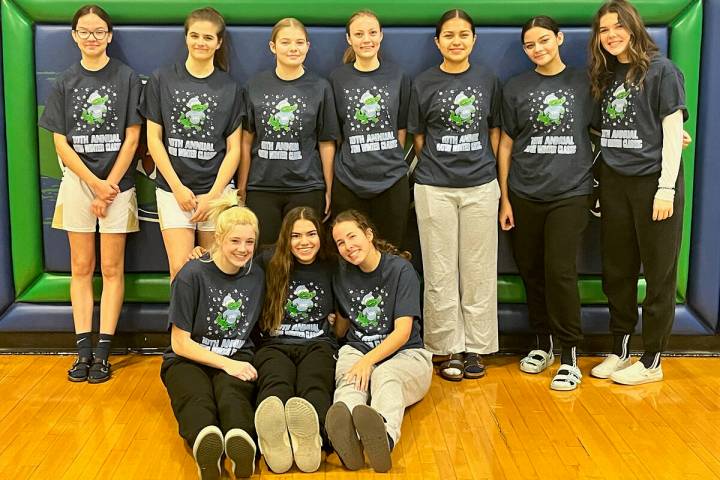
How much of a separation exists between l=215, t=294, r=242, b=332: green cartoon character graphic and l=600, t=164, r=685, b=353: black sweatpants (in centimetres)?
150

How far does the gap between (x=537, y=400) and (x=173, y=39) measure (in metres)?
2.08

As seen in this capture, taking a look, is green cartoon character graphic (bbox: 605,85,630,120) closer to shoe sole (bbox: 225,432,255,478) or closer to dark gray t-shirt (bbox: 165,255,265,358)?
dark gray t-shirt (bbox: 165,255,265,358)

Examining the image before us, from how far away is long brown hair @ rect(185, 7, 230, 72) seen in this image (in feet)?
11.6

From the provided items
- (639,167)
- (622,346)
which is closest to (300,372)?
(622,346)

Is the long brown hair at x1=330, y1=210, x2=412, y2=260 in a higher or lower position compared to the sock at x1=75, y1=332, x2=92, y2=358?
higher

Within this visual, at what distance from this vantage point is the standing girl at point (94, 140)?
3.60 metres

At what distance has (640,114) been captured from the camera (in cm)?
344

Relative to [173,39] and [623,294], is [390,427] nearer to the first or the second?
[623,294]

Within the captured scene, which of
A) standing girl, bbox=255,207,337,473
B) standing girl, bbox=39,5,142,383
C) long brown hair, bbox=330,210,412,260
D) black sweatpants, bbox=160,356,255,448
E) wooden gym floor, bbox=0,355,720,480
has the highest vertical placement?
standing girl, bbox=39,5,142,383

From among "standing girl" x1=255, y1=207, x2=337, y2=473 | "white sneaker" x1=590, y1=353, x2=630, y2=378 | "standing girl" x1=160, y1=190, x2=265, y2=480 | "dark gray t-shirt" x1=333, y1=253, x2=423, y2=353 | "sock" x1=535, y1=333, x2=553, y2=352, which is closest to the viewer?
"standing girl" x1=160, y1=190, x2=265, y2=480

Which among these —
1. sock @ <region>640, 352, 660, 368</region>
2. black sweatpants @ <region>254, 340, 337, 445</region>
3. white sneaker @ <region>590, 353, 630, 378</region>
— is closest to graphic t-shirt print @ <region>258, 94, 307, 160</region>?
black sweatpants @ <region>254, 340, 337, 445</region>

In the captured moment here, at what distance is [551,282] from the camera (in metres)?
3.60

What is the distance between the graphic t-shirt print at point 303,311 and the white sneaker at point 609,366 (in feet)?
3.81

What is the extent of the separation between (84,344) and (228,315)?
840mm
